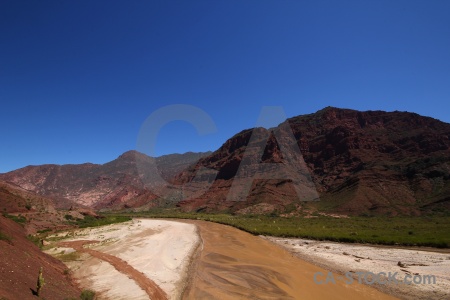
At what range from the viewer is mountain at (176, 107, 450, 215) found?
237 ft

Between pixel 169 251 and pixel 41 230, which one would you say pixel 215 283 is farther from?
pixel 41 230

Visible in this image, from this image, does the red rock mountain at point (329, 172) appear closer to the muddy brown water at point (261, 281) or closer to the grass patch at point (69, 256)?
the muddy brown water at point (261, 281)

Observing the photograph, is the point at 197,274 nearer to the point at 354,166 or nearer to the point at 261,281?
the point at 261,281

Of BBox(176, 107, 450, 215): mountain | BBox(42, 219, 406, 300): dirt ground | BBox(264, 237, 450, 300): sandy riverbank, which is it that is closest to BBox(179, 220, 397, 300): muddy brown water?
BBox(42, 219, 406, 300): dirt ground

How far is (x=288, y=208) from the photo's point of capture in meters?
80.2

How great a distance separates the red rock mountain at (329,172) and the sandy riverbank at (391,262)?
155ft

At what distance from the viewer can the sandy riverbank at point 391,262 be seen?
1337 cm

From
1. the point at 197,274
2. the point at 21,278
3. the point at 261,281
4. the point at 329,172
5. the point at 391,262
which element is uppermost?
the point at 329,172

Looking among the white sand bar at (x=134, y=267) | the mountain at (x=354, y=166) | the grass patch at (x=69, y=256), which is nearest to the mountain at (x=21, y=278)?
the white sand bar at (x=134, y=267)

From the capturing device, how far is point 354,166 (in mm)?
103750

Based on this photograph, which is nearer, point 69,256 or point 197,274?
point 197,274

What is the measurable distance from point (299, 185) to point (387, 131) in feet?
169

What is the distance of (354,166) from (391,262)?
92.5m

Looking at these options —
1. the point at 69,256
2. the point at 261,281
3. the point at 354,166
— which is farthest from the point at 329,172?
the point at 69,256
